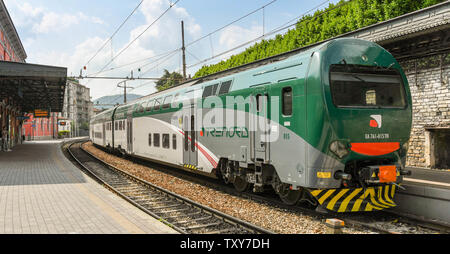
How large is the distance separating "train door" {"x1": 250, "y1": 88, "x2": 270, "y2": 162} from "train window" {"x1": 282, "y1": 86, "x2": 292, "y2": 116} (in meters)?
0.54

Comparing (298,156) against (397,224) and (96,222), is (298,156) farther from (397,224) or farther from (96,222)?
(96,222)

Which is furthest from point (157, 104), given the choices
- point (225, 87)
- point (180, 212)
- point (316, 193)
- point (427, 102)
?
point (427, 102)

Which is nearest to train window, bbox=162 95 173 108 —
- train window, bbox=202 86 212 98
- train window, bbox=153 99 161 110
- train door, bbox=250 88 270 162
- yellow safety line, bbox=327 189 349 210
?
train window, bbox=153 99 161 110

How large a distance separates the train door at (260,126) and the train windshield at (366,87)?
5.59 feet

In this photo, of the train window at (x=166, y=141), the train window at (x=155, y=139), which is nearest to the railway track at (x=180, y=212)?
the train window at (x=166, y=141)

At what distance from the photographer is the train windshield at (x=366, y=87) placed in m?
7.41

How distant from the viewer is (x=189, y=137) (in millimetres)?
12656

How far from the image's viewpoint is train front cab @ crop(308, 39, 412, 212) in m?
7.20

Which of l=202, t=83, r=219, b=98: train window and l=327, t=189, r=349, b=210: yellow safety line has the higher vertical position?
l=202, t=83, r=219, b=98: train window

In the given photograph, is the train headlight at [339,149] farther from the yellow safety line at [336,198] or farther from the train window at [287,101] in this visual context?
the train window at [287,101]

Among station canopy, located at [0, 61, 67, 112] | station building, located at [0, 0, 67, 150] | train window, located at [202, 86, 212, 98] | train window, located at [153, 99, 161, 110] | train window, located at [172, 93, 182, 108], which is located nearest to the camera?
train window, located at [202, 86, 212, 98]

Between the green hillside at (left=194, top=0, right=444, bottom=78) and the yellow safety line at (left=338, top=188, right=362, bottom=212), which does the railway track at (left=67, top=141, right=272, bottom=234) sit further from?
the green hillside at (left=194, top=0, right=444, bottom=78)

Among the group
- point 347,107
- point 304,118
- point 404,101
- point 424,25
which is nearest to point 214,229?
point 304,118

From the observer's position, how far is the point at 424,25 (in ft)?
41.5
